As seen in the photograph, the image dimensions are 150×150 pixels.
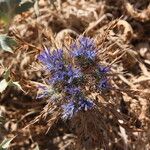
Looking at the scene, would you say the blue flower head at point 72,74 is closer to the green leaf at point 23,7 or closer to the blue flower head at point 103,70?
the blue flower head at point 103,70

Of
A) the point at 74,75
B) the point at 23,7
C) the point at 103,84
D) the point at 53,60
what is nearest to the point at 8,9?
the point at 23,7

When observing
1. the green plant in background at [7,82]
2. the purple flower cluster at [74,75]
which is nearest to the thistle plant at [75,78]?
the purple flower cluster at [74,75]

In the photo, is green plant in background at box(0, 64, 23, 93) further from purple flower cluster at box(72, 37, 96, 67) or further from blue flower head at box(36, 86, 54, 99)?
purple flower cluster at box(72, 37, 96, 67)

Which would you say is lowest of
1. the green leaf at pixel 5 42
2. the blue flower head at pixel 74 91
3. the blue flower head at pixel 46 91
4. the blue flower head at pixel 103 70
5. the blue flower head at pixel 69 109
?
the blue flower head at pixel 69 109

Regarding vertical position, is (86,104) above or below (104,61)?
below

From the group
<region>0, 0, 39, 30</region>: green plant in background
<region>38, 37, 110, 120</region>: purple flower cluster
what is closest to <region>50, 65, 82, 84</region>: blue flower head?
<region>38, 37, 110, 120</region>: purple flower cluster

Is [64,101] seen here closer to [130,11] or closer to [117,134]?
[117,134]

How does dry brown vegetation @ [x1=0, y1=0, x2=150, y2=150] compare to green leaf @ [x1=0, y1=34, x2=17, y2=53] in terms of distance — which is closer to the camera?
green leaf @ [x1=0, y1=34, x2=17, y2=53]

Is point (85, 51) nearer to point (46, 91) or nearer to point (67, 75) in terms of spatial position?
point (67, 75)
